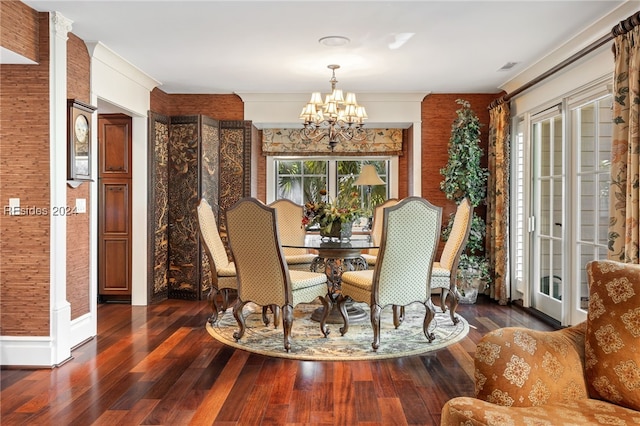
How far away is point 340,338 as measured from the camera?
4070 mm

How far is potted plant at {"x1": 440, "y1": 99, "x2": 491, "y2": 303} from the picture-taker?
562 cm

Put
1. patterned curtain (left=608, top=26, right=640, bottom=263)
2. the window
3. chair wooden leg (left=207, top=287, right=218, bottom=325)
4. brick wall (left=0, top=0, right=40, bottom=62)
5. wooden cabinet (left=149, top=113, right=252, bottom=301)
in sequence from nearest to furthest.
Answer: patterned curtain (left=608, top=26, right=640, bottom=263) < brick wall (left=0, top=0, right=40, bottom=62) < chair wooden leg (left=207, top=287, right=218, bottom=325) < wooden cabinet (left=149, top=113, right=252, bottom=301) < the window

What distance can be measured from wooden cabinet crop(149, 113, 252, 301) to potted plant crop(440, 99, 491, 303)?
2.85 metres

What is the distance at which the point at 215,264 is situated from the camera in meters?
4.36

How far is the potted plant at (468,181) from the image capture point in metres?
5.62

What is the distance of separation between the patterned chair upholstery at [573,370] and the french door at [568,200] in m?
2.29

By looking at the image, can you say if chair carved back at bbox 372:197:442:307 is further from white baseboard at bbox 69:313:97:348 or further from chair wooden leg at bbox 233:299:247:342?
white baseboard at bbox 69:313:97:348

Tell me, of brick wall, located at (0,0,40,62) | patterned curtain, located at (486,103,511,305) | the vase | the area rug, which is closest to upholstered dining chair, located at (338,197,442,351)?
the area rug

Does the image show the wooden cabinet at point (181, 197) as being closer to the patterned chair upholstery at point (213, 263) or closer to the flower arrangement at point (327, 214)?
the patterned chair upholstery at point (213, 263)

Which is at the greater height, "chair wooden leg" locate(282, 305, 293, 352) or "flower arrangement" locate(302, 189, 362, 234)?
"flower arrangement" locate(302, 189, 362, 234)

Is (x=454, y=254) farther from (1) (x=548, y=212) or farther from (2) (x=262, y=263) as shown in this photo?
(2) (x=262, y=263)

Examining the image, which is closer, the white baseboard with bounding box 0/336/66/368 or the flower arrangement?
the white baseboard with bounding box 0/336/66/368

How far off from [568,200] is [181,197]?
4139 millimetres

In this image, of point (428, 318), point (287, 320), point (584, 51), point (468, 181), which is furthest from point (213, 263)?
point (584, 51)
